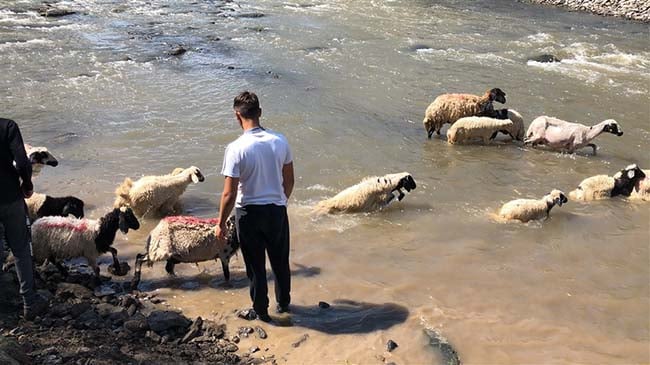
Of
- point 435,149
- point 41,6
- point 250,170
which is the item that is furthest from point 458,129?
point 41,6

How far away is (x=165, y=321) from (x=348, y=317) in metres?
2.11

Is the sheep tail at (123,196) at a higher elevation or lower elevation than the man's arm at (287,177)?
lower

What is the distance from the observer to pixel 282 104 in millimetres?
Answer: 15898

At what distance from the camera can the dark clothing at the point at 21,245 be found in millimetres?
6391

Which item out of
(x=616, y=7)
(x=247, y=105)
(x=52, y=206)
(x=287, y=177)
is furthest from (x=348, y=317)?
(x=616, y=7)

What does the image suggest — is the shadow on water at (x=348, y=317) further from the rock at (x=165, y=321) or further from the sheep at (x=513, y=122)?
the sheep at (x=513, y=122)

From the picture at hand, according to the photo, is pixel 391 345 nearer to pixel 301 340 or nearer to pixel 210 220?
pixel 301 340

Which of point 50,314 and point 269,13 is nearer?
point 50,314

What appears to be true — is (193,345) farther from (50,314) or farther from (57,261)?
(57,261)

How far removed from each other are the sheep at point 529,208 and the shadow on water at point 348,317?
3390mm

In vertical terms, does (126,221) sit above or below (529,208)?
above

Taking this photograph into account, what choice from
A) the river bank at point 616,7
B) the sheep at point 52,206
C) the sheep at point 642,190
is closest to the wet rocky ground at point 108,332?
the sheep at point 52,206

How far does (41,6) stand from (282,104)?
58.3 ft

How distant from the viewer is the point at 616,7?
30.8 metres
